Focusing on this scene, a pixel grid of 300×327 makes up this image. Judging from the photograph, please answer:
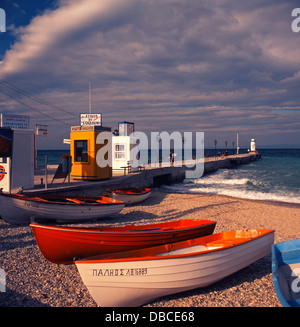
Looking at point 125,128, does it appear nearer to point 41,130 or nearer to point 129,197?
point 41,130

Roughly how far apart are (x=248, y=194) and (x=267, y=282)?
14.6 metres

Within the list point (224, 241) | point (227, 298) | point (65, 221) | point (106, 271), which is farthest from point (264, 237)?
point (65, 221)

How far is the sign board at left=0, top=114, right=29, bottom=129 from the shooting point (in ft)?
48.6

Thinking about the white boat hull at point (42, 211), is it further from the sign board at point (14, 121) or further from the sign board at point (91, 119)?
the sign board at point (14, 121)

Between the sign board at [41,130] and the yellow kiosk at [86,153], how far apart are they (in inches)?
253

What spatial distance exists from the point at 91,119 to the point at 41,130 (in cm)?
662

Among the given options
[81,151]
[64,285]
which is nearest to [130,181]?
[81,151]

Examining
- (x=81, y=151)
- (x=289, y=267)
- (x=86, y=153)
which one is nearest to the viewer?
(x=289, y=267)

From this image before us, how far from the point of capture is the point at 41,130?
805 inches

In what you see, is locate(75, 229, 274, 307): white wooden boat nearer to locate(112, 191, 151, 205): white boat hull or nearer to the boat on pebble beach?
the boat on pebble beach

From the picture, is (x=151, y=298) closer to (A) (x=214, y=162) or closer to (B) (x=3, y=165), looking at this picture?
(B) (x=3, y=165)

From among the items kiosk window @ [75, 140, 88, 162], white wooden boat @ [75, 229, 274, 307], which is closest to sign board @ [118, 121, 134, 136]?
kiosk window @ [75, 140, 88, 162]
